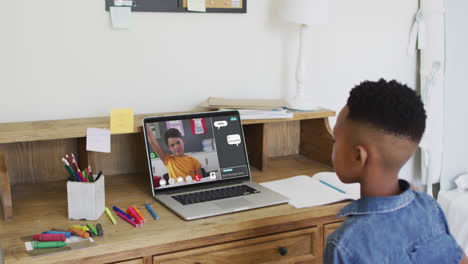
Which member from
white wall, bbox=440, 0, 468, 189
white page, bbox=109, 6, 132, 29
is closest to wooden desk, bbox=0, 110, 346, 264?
white page, bbox=109, 6, 132, 29

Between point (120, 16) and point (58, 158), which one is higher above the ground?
point (120, 16)

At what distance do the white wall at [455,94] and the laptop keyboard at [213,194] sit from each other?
4.20 ft

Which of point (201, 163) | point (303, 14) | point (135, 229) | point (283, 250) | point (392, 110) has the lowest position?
point (283, 250)

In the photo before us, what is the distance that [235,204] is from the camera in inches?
65.1

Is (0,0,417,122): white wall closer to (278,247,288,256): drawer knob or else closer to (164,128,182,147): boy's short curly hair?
(164,128,182,147): boy's short curly hair

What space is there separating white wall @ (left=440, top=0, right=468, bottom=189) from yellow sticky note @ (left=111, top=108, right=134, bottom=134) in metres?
1.56

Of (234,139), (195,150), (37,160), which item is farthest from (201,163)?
(37,160)

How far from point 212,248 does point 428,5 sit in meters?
1.56

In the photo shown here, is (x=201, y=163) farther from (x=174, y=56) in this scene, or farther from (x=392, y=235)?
(x=392, y=235)

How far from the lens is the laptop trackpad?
163 centimetres

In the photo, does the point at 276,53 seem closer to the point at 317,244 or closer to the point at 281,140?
the point at 281,140

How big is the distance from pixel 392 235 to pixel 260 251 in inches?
20.8

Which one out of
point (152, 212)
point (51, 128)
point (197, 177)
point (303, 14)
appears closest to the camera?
point (152, 212)

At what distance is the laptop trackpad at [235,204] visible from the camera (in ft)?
5.36
